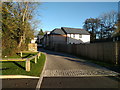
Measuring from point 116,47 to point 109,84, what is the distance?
480 centimetres

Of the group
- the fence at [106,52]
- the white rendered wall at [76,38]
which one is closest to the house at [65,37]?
the white rendered wall at [76,38]

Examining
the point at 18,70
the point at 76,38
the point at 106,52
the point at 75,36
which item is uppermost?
the point at 75,36

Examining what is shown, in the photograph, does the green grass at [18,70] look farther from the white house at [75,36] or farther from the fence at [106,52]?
the white house at [75,36]

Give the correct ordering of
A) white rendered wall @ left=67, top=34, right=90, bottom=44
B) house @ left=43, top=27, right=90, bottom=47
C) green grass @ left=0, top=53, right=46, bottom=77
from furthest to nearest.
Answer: white rendered wall @ left=67, top=34, right=90, bottom=44, house @ left=43, top=27, right=90, bottom=47, green grass @ left=0, top=53, right=46, bottom=77

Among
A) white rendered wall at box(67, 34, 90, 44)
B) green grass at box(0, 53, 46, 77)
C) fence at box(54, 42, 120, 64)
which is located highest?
white rendered wall at box(67, 34, 90, 44)

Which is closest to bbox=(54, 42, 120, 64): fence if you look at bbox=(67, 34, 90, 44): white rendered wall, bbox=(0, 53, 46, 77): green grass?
bbox=(0, 53, 46, 77): green grass

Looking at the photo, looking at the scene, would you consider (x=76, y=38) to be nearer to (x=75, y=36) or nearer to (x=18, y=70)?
(x=75, y=36)

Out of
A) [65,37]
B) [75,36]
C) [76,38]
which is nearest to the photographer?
[65,37]

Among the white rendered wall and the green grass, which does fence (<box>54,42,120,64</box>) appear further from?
the white rendered wall

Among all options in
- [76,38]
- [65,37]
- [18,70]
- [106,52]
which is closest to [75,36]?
[76,38]

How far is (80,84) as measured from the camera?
14.6ft

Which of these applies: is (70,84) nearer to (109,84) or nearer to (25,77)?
(109,84)

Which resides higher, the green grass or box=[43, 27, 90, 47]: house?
box=[43, 27, 90, 47]: house

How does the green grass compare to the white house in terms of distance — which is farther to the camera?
the white house
